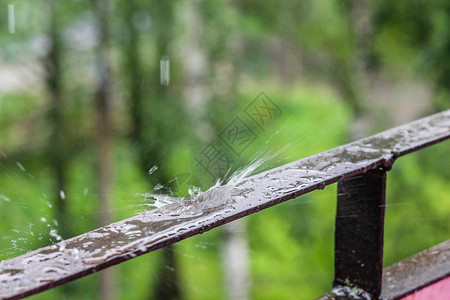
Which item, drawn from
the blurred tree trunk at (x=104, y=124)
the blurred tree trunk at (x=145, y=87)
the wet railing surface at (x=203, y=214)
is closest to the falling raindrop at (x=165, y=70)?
the blurred tree trunk at (x=145, y=87)

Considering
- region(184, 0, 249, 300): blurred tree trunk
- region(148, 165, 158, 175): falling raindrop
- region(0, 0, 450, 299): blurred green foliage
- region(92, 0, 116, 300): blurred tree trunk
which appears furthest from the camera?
region(148, 165, 158, 175): falling raindrop

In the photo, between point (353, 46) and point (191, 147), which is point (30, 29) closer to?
point (191, 147)

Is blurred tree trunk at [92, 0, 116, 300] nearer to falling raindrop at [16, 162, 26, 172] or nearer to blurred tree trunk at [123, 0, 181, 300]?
blurred tree trunk at [123, 0, 181, 300]

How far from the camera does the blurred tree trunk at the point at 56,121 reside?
9500 millimetres

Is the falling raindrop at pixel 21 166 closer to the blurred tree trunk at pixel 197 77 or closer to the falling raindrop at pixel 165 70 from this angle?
the falling raindrop at pixel 165 70

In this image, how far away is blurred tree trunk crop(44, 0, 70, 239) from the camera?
9.50 metres

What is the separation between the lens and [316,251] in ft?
44.0

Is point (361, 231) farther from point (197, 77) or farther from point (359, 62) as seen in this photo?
point (359, 62)

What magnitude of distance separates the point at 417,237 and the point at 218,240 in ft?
15.5

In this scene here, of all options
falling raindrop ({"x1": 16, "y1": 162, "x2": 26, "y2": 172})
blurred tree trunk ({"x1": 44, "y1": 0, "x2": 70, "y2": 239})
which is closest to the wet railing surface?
blurred tree trunk ({"x1": 44, "y1": 0, "x2": 70, "y2": 239})

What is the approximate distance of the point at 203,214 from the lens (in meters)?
0.97

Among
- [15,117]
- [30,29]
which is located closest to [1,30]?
[30,29]

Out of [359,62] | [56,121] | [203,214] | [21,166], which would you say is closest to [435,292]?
[203,214]

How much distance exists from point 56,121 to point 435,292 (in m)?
9.90
